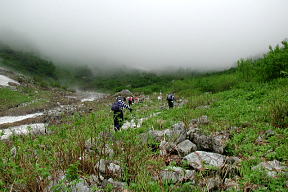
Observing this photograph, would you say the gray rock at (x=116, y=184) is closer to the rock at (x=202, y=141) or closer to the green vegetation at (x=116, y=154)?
the green vegetation at (x=116, y=154)

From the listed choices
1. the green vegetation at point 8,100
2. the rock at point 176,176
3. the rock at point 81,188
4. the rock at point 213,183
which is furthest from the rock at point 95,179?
the green vegetation at point 8,100

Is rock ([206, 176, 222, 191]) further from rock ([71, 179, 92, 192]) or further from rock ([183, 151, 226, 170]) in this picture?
rock ([71, 179, 92, 192])

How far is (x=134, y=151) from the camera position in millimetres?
4484

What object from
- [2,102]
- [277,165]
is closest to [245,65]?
[277,165]

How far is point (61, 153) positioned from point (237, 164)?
4155mm

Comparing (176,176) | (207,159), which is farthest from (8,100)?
(176,176)

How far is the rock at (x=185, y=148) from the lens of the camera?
561 centimetres

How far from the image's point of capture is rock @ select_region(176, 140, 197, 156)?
5.61 meters

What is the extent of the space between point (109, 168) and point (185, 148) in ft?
8.16

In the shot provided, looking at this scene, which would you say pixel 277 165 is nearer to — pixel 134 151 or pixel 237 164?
pixel 237 164

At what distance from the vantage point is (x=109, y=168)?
4.20 m

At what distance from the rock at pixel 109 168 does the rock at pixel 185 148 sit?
2.04 m

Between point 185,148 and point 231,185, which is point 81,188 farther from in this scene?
point 185,148

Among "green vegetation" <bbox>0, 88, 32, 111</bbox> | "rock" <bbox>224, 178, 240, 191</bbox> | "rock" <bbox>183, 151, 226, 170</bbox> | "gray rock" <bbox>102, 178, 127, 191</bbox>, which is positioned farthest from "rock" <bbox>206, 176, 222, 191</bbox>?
"green vegetation" <bbox>0, 88, 32, 111</bbox>
